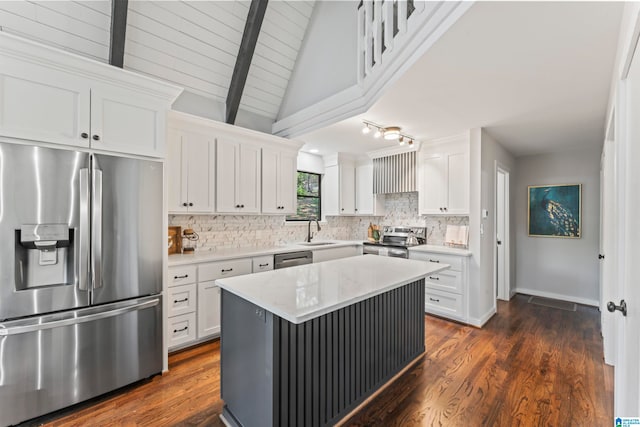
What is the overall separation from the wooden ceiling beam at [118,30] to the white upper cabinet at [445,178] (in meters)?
3.73

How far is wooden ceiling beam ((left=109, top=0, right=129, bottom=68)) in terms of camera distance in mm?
2348

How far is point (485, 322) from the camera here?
11.5 feet

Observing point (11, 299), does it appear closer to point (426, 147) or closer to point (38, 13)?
point (38, 13)

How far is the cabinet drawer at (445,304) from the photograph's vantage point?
3.52m

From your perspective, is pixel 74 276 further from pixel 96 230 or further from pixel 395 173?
pixel 395 173

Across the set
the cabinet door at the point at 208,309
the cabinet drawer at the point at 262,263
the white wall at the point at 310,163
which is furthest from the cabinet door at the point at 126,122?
the white wall at the point at 310,163

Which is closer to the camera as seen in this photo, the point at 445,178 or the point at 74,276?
the point at 74,276

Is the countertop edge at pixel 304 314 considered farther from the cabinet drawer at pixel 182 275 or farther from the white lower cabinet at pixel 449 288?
the white lower cabinet at pixel 449 288

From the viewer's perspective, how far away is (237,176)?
343cm

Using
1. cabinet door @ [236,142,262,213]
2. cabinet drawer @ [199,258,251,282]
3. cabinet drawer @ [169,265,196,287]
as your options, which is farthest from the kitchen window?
cabinet drawer @ [169,265,196,287]

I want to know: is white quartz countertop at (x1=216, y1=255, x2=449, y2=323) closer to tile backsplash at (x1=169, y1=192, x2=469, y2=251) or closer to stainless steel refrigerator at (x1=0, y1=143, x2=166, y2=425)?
stainless steel refrigerator at (x1=0, y1=143, x2=166, y2=425)

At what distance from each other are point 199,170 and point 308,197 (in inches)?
85.1

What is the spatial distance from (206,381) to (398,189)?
3.53 metres

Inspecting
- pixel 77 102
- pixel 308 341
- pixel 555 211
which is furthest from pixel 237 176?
pixel 555 211
